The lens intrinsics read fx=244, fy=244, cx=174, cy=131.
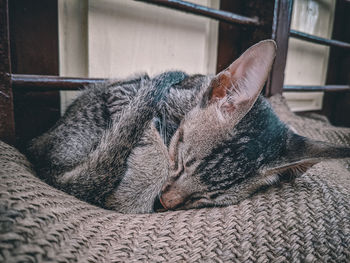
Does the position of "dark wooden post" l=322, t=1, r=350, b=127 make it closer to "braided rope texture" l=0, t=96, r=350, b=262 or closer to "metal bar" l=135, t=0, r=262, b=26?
"metal bar" l=135, t=0, r=262, b=26

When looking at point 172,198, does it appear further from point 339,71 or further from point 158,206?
point 339,71

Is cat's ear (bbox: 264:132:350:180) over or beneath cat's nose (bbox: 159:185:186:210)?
over

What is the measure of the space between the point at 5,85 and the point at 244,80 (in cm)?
78

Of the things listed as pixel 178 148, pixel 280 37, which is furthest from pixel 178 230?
pixel 280 37

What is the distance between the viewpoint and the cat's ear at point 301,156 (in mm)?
646

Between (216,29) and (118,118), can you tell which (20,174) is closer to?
(118,118)

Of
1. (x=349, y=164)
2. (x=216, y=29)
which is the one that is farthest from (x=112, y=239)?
(x=216, y=29)

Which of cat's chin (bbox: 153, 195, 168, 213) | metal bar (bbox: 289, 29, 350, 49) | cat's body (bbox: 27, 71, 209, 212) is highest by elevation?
metal bar (bbox: 289, 29, 350, 49)

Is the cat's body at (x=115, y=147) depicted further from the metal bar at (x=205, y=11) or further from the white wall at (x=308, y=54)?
the white wall at (x=308, y=54)

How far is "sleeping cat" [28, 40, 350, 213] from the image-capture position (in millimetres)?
706

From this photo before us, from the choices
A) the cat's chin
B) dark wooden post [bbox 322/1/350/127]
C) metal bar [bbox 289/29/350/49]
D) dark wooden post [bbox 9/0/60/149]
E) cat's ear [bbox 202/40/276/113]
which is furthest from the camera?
dark wooden post [bbox 322/1/350/127]

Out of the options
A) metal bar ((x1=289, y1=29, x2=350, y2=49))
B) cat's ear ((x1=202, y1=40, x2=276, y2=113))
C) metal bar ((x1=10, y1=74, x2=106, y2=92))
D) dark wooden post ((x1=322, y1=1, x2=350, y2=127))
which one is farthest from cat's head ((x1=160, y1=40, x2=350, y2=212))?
dark wooden post ((x1=322, y1=1, x2=350, y2=127))

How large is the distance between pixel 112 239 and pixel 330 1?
265 centimetres

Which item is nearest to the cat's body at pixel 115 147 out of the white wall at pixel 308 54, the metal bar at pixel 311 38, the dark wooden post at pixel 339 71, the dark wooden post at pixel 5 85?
the dark wooden post at pixel 5 85
